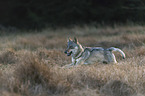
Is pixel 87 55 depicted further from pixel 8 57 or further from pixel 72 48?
pixel 8 57

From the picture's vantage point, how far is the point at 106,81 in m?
5.31

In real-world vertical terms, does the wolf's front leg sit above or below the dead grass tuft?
below

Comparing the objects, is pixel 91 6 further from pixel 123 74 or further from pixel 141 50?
pixel 123 74

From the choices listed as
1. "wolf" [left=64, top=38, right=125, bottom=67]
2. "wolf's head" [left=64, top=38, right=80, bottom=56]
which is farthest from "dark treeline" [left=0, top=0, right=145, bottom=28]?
"wolf's head" [left=64, top=38, right=80, bottom=56]

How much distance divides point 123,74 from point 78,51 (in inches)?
79.1

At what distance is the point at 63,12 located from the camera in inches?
786

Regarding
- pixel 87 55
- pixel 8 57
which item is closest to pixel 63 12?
pixel 8 57

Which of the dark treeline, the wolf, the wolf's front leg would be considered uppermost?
the dark treeline

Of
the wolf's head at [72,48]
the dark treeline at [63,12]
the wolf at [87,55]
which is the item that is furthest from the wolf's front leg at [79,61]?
the dark treeline at [63,12]

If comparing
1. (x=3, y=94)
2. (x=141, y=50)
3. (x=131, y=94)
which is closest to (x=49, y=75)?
(x=3, y=94)

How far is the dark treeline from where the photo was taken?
19.5 meters

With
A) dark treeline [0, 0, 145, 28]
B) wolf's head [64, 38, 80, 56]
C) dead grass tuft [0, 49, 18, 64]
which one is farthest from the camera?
dark treeline [0, 0, 145, 28]

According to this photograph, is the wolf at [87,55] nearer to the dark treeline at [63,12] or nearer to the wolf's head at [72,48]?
the wolf's head at [72,48]

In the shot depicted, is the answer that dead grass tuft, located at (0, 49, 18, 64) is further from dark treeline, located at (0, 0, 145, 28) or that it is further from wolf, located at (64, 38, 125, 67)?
dark treeline, located at (0, 0, 145, 28)
